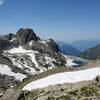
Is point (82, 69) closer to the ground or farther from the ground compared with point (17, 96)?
farther from the ground

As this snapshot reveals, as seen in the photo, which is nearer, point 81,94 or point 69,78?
point 81,94

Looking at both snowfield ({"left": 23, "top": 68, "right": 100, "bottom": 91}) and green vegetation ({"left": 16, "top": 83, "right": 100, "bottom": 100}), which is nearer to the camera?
green vegetation ({"left": 16, "top": 83, "right": 100, "bottom": 100})

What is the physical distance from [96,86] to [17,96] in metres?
7.91

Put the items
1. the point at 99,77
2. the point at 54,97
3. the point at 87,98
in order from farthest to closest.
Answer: the point at 99,77
the point at 54,97
the point at 87,98

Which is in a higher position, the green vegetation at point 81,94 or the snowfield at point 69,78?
the snowfield at point 69,78

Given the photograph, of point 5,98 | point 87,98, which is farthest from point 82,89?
point 5,98

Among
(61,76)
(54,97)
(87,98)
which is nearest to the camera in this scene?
(87,98)

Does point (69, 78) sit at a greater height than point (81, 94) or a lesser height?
greater

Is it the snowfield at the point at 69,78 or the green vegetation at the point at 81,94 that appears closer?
the green vegetation at the point at 81,94

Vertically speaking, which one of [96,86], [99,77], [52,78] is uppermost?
→ [52,78]

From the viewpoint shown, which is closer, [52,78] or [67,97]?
[67,97]

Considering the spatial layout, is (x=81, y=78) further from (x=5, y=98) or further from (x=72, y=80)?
(x=5, y=98)

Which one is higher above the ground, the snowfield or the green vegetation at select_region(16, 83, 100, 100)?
the snowfield

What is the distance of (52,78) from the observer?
39062mm
